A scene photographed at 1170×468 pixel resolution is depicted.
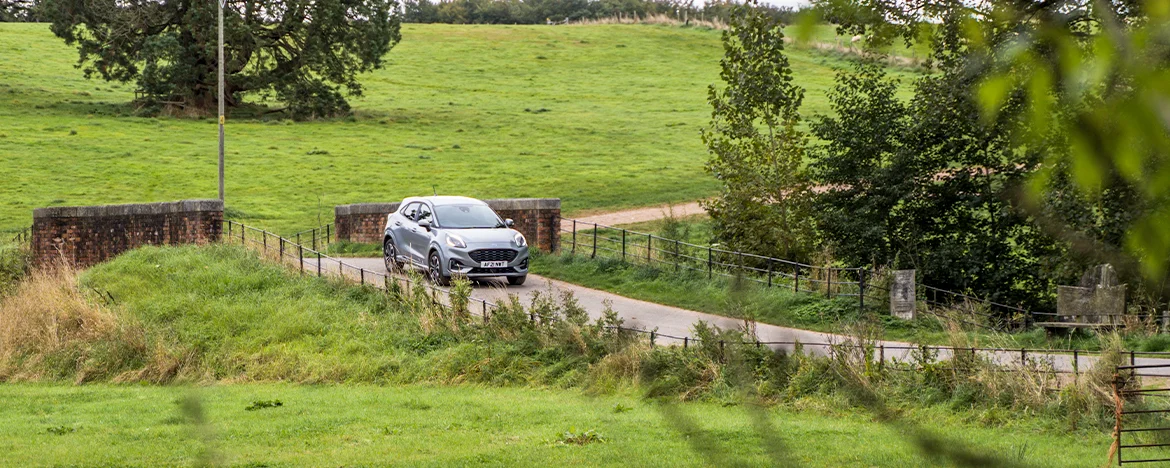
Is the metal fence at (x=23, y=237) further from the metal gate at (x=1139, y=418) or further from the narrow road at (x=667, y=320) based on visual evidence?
the metal gate at (x=1139, y=418)

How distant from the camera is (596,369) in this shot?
49.0ft

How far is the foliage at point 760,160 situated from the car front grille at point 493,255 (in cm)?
453

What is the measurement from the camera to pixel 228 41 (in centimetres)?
4881

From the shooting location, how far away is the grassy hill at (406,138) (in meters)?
38.7

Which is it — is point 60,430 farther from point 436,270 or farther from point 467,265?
point 436,270

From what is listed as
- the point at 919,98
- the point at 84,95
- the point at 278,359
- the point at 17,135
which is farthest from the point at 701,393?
the point at 84,95

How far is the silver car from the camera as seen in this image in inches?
835

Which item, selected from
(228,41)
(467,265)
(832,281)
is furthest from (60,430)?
(228,41)

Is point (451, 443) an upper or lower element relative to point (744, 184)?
lower

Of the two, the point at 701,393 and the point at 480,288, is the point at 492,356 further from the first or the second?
the point at 480,288

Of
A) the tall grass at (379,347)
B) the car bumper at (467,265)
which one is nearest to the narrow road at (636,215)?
the car bumper at (467,265)

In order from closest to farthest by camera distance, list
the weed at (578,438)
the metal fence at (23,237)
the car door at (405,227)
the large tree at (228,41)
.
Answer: the weed at (578,438)
the car door at (405,227)
the metal fence at (23,237)
the large tree at (228,41)

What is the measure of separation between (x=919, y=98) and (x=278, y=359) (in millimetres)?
12575

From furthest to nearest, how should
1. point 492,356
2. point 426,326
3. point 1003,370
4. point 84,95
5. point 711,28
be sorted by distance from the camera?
point 711,28 → point 84,95 → point 426,326 → point 492,356 → point 1003,370
